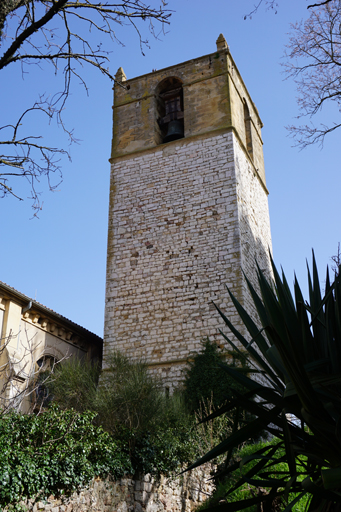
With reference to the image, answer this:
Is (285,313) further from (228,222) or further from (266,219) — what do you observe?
(266,219)

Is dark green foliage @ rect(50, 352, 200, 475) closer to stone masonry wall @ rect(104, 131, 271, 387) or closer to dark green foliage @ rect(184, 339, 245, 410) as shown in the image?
dark green foliage @ rect(184, 339, 245, 410)

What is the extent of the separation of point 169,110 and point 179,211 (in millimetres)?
4149

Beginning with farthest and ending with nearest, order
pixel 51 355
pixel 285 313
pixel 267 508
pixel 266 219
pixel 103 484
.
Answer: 1. pixel 266 219
2. pixel 51 355
3. pixel 103 484
4. pixel 285 313
5. pixel 267 508

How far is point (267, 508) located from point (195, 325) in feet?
31.8

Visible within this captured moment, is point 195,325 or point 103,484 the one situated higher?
point 195,325

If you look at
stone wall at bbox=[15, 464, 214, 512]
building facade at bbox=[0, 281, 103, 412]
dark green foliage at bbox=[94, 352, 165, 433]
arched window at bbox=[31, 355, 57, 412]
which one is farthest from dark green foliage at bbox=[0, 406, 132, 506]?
building facade at bbox=[0, 281, 103, 412]

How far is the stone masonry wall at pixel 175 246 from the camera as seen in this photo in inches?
530

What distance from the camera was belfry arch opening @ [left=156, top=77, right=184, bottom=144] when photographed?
53.9ft

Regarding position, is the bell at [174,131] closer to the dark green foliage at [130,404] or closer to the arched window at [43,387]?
the arched window at [43,387]

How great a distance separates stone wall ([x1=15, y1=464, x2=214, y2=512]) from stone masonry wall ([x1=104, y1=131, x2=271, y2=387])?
11.1ft

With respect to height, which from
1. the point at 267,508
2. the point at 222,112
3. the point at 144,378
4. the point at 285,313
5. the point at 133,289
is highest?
the point at 222,112

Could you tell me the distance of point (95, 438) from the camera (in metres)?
8.42

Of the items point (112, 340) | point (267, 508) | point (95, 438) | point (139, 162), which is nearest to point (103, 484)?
point (95, 438)

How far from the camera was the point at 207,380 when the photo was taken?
39.7 ft
